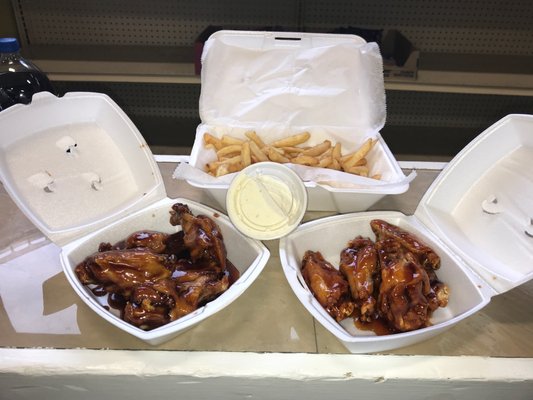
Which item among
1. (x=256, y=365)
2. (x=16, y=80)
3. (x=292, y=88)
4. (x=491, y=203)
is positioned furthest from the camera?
(x=16, y=80)

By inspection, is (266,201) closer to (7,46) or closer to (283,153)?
(283,153)

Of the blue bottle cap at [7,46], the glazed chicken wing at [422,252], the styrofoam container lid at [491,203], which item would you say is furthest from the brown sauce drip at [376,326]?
the blue bottle cap at [7,46]

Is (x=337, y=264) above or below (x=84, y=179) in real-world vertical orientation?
below

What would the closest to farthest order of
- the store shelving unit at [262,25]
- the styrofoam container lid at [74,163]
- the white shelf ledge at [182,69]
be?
the styrofoam container lid at [74,163]
the white shelf ledge at [182,69]
the store shelving unit at [262,25]

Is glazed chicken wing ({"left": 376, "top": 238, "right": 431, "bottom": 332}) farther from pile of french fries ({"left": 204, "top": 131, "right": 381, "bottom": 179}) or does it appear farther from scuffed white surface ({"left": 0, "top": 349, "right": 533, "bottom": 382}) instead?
pile of french fries ({"left": 204, "top": 131, "right": 381, "bottom": 179})

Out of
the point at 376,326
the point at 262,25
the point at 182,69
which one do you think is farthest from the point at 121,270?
the point at 262,25

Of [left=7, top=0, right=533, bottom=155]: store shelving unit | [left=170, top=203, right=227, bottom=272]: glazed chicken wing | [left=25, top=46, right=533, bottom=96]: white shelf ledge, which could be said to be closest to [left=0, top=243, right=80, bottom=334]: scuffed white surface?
[left=170, top=203, right=227, bottom=272]: glazed chicken wing

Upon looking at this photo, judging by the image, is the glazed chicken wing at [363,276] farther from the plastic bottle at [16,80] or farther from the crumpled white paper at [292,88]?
the plastic bottle at [16,80]

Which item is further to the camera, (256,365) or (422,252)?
(422,252)
